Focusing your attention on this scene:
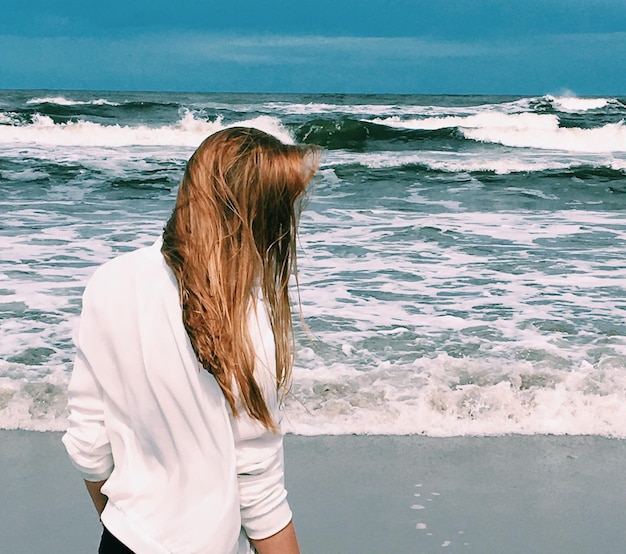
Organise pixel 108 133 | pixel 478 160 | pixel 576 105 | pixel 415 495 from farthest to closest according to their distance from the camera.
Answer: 1. pixel 576 105
2. pixel 108 133
3. pixel 478 160
4. pixel 415 495

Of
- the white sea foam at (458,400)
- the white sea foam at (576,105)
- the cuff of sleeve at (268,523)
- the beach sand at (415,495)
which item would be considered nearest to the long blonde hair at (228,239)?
the cuff of sleeve at (268,523)

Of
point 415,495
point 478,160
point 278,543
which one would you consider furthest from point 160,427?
point 478,160

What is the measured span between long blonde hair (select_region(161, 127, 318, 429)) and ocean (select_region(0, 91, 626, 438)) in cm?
20

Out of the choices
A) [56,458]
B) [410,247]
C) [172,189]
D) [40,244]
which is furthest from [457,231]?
[56,458]

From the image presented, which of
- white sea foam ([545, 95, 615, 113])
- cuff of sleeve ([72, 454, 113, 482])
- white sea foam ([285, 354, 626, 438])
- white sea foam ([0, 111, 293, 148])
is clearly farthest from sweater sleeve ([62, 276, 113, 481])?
white sea foam ([545, 95, 615, 113])

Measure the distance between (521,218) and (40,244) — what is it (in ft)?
17.2

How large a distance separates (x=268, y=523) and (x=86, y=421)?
29 centimetres

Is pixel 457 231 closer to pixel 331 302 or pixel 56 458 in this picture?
pixel 331 302

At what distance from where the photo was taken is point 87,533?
2617 mm

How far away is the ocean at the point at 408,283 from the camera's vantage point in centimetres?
372

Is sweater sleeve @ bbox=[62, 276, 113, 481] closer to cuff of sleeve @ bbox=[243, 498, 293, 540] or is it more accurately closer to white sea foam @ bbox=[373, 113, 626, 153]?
cuff of sleeve @ bbox=[243, 498, 293, 540]

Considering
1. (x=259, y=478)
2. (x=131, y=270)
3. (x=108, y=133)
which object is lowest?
(x=108, y=133)

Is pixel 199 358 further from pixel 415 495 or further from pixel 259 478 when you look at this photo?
pixel 415 495

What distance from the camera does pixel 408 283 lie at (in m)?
6.13
